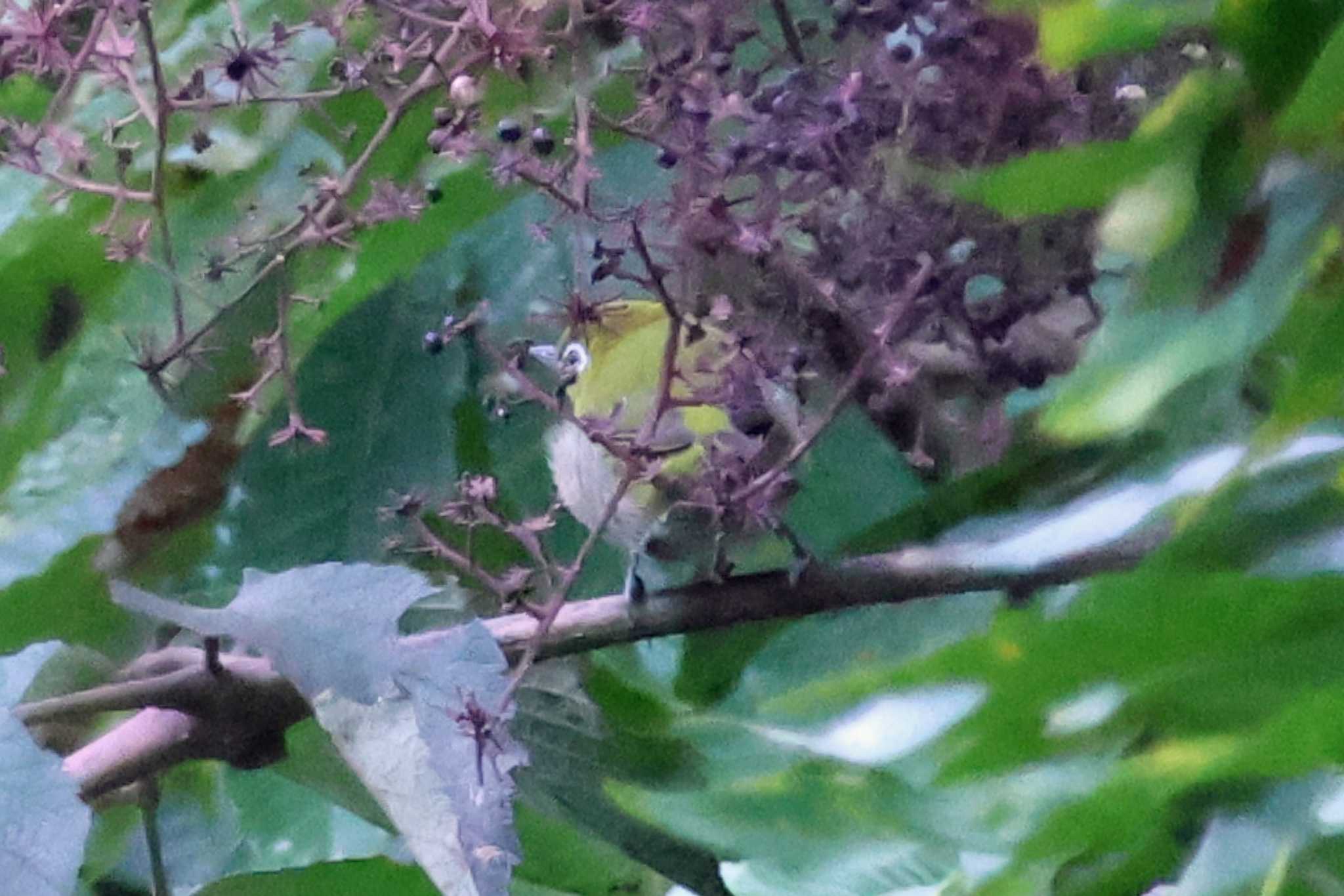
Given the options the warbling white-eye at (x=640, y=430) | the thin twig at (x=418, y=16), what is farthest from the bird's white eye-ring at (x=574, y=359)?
the thin twig at (x=418, y=16)

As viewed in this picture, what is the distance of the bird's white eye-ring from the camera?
40cm

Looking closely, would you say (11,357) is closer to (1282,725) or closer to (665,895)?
(665,895)

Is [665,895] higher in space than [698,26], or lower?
lower

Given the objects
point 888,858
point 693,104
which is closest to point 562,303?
point 693,104

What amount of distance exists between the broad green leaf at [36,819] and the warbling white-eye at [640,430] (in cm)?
15

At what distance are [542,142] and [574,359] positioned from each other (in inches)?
2.6

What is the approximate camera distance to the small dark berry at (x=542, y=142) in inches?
16.4

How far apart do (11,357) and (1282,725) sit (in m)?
0.47

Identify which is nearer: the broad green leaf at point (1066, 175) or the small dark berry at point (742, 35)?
the broad green leaf at point (1066, 175)

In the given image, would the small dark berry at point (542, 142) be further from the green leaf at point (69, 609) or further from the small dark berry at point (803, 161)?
the green leaf at point (69, 609)

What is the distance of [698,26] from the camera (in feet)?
1.30

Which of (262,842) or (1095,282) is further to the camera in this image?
(262,842)

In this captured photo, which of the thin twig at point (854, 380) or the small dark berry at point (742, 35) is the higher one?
the small dark berry at point (742, 35)

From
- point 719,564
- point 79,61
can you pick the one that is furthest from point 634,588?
point 79,61
